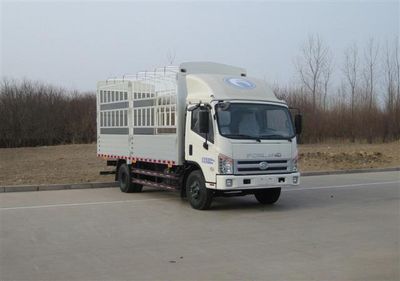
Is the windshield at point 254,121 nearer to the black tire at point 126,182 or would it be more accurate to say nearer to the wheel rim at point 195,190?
the wheel rim at point 195,190

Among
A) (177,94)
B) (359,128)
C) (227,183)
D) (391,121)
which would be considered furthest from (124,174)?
(391,121)

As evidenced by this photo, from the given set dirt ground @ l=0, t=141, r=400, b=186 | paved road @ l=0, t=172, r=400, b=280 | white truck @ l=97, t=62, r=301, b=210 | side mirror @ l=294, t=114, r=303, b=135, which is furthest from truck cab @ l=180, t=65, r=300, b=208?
dirt ground @ l=0, t=141, r=400, b=186

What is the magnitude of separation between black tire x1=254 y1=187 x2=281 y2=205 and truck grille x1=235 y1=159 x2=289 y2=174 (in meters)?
1.11

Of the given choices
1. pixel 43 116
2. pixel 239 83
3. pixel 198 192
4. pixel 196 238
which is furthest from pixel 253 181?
pixel 43 116

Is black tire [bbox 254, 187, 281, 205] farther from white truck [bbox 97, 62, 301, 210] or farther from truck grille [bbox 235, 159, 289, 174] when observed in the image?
truck grille [bbox 235, 159, 289, 174]

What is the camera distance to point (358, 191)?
1529cm

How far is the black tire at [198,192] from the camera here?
1152 centimetres

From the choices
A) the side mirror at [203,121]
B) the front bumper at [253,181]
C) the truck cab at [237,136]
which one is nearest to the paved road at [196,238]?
the front bumper at [253,181]

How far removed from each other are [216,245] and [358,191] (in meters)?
8.38

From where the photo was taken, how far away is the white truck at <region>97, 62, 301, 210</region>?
1121 cm

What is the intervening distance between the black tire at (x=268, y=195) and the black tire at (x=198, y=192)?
171cm

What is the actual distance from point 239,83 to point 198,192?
9.08 feet

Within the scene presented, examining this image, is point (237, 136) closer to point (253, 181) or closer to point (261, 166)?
point (261, 166)

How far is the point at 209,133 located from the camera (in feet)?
37.4
